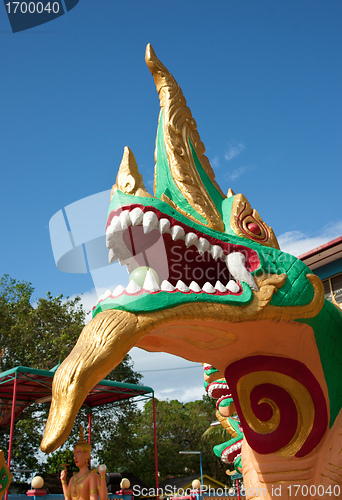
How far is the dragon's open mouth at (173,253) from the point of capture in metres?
2.32

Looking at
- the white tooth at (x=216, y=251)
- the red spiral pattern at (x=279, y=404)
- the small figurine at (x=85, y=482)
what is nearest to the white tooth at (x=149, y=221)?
the white tooth at (x=216, y=251)

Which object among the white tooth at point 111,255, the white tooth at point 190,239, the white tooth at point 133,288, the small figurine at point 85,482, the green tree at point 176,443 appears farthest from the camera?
the green tree at point 176,443

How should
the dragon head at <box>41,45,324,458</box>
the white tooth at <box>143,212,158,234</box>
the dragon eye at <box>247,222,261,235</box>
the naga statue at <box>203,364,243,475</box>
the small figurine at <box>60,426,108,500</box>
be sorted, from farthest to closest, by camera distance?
the small figurine at <box>60,426,108,500</box>
the naga statue at <box>203,364,243,475</box>
the dragon eye at <box>247,222,261,235</box>
the white tooth at <box>143,212,158,234</box>
the dragon head at <box>41,45,324,458</box>

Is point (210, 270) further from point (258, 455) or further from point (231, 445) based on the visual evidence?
point (231, 445)

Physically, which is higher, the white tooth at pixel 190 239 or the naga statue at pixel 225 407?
the white tooth at pixel 190 239

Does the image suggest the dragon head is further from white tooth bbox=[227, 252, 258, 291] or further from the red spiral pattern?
the red spiral pattern

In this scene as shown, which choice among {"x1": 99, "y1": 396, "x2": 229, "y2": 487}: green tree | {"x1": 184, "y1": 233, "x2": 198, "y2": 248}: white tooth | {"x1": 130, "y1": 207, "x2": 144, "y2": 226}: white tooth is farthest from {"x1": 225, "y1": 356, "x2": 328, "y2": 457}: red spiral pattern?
{"x1": 99, "y1": 396, "x2": 229, "y2": 487}: green tree

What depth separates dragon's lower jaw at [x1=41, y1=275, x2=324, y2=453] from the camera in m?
1.78

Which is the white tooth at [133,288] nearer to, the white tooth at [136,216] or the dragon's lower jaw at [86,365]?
the dragon's lower jaw at [86,365]

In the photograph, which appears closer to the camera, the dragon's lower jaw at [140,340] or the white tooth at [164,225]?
the dragon's lower jaw at [140,340]

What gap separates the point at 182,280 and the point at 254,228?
604 millimetres

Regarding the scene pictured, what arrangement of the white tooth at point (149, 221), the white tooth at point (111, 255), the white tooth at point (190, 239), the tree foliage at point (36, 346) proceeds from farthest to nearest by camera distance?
the tree foliage at point (36, 346), the white tooth at point (111, 255), the white tooth at point (190, 239), the white tooth at point (149, 221)

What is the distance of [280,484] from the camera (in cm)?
260

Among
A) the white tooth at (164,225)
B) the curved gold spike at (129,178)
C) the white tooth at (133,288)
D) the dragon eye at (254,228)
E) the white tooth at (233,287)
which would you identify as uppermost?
the curved gold spike at (129,178)
